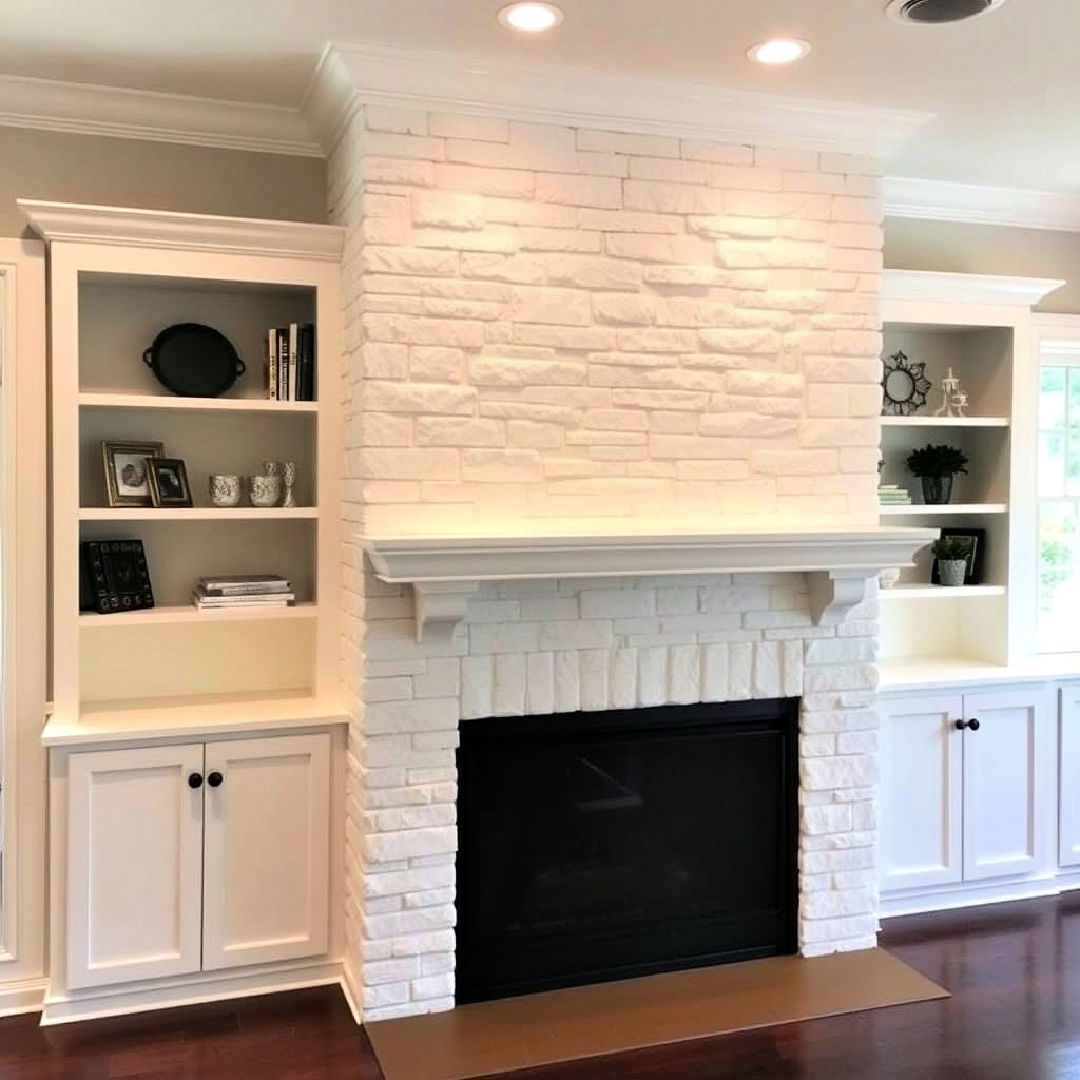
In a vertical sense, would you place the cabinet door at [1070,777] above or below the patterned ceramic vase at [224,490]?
below

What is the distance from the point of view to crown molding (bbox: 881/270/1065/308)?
12.3 ft

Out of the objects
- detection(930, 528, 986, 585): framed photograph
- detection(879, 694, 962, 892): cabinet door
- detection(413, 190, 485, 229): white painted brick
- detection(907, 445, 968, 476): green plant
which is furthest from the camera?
detection(930, 528, 986, 585): framed photograph

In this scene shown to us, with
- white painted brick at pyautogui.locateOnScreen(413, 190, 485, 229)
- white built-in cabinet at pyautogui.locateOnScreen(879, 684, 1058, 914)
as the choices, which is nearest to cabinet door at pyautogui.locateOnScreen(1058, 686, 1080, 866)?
white built-in cabinet at pyautogui.locateOnScreen(879, 684, 1058, 914)

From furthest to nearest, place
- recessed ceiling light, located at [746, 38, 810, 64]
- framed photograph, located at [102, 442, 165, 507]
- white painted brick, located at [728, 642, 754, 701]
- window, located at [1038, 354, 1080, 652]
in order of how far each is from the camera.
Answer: window, located at [1038, 354, 1080, 652], white painted brick, located at [728, 642, 754, 701], framed photograph, located at [102, 442, 165, 507], recessed ceiling light, located at [746, 38, 810, 64]

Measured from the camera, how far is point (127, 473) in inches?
125

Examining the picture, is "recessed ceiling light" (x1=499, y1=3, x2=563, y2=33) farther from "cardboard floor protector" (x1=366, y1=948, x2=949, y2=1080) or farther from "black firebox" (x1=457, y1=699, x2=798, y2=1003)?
"cardboard floor protector" (x1=366, y1=948, x2=949, y2=1080)

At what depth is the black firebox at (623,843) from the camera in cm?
310

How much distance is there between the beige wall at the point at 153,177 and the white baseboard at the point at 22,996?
2111 mm

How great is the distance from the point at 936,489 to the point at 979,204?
3.54ft

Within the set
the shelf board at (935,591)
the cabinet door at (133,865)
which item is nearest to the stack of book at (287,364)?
the cabinet door at (133,865)

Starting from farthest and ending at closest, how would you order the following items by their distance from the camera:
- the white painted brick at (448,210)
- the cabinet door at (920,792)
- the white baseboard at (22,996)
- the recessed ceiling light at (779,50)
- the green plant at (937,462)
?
the green plant at (937,462)
the cabinet door at (920,792)
the white baseboard at (22,996)
the white painted brick at (448,210)
the recessed ceiling light at (779,50)

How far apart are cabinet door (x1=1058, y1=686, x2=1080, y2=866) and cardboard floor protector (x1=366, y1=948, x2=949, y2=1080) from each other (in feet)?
3.37

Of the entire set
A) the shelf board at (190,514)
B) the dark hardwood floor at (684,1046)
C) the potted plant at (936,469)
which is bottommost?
the dark hardwood floor at (684,1046)

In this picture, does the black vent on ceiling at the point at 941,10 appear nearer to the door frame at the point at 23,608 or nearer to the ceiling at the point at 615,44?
the ceiling at the point at 615,44
